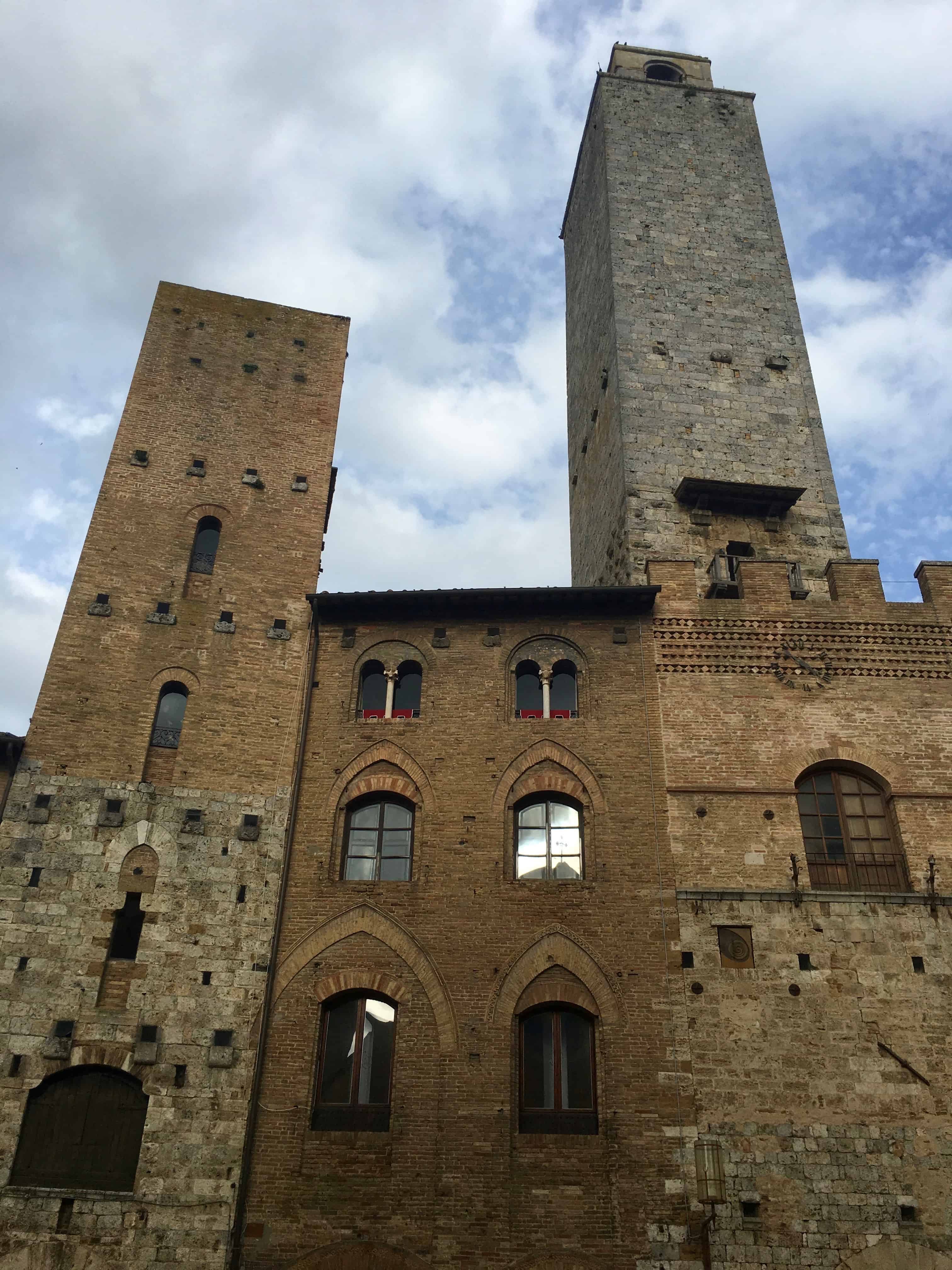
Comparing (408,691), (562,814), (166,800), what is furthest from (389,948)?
(408,691)

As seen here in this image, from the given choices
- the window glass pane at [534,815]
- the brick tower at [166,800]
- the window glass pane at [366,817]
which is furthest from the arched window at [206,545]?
the window glass pane at [534,815]

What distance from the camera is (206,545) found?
17125 millimetres

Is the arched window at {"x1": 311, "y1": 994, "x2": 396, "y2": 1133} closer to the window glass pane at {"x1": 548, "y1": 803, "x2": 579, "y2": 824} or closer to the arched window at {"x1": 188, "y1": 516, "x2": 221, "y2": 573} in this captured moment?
the window glass pane at {"x1": 548, "y1": 803, "x2": 579, "y2": 824}

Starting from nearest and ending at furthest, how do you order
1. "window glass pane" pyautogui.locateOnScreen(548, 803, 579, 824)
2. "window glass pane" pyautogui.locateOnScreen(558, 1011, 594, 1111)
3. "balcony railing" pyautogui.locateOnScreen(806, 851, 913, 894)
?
"window glass pane" pyautogui.locateOnScreen(558, 1011, 594, 1111) → "balcony railing" pyautogui.locateOnScreen(806, 851, 913, 894) → "window glass pane" pyautogui.locateOnScreen(548, 803, 579, 824)

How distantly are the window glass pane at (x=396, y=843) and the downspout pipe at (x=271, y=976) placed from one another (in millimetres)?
1415

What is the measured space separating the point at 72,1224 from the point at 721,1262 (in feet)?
26.3

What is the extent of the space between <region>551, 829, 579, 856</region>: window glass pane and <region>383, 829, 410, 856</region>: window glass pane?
223 centimetres

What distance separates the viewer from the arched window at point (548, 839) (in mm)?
14203

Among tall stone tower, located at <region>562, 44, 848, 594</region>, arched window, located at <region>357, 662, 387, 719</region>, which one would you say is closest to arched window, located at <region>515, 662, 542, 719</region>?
arched window, located at <region>357, 662, 387, 719</region>

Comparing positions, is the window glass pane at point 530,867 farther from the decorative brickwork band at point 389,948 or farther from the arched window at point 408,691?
the arched window at point 408,691

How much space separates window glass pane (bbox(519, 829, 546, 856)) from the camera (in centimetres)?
1433

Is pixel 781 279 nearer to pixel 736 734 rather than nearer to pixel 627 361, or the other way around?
pixel 627 361

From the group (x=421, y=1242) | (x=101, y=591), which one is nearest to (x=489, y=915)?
(x=421, y=1242)

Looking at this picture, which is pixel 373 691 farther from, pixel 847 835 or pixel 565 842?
pixel 847 835
